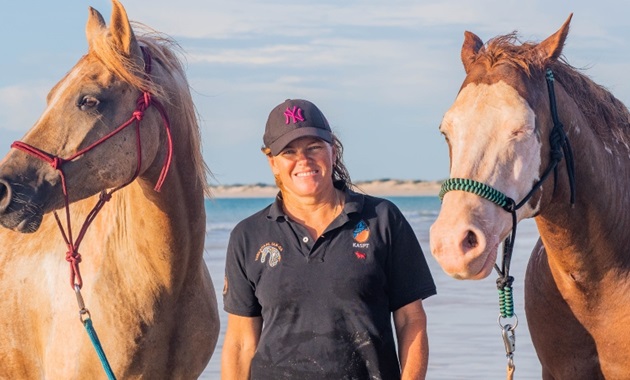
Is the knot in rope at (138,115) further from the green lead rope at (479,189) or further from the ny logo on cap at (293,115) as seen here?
the green lead rope at (479,189)

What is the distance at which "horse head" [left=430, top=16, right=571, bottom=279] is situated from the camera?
3648 millimetres

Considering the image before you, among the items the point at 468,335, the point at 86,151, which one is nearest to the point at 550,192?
the point at 86,151

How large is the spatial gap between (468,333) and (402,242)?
18.9 ft

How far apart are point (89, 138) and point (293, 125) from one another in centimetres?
97

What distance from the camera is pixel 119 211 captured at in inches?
204

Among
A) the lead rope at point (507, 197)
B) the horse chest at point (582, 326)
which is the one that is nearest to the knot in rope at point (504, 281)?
the lead rope at point (507, 197)

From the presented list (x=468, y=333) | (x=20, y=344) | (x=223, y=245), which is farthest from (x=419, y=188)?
(x=20, y=344)

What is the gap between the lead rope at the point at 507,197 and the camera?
147 inches

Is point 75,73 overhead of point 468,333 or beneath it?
overhead

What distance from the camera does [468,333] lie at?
9.80m

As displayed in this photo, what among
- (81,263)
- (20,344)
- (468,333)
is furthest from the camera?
(468,333)

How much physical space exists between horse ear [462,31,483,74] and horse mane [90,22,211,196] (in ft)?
4.61

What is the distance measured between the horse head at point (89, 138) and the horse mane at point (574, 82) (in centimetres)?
155

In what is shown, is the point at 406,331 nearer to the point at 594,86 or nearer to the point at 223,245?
the point at 594,86
